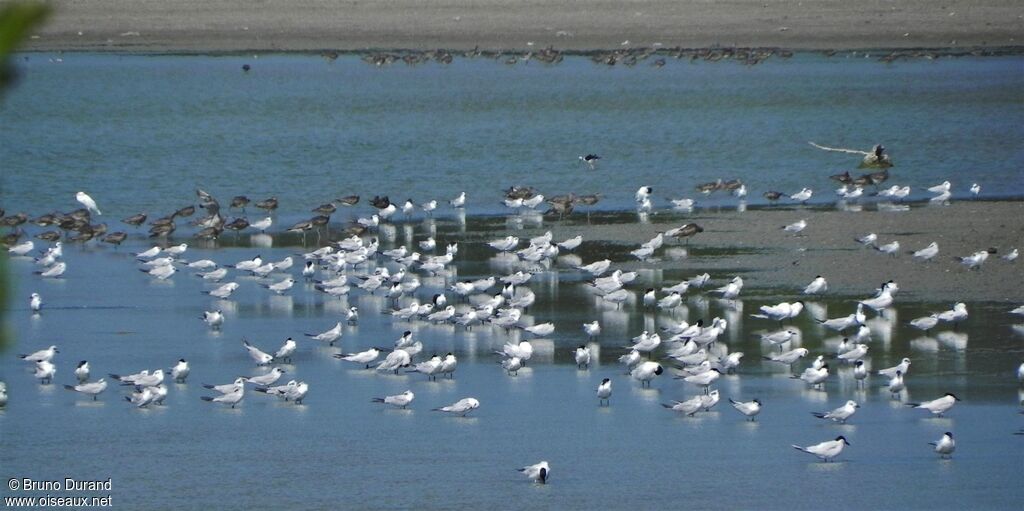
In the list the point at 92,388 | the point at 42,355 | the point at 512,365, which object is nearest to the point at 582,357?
the point at 512,365

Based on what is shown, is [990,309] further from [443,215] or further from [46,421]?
[443,215]

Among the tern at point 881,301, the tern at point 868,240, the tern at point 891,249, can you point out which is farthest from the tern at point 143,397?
the tern at point 868,240

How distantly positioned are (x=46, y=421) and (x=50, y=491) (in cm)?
164

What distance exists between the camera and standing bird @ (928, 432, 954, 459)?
930 cm

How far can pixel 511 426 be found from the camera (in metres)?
10.3

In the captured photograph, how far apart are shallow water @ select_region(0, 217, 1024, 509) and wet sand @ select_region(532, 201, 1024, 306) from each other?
75 cm

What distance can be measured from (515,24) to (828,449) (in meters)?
40.4

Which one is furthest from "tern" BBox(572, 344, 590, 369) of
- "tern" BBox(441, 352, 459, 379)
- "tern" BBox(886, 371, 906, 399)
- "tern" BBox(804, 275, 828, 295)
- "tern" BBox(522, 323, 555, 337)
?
"tern" BBox(804, 275, 828, 295)

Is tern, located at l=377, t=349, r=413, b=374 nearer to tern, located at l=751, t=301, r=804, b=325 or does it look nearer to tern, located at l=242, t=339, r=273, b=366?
tern, located at l=242, t=339, r=273, b=366

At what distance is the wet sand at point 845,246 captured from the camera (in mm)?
14695

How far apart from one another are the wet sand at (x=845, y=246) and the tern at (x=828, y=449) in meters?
4.96

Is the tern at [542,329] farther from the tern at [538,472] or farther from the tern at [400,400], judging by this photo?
the tern at [538,472]

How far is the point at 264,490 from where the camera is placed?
29.6 ft

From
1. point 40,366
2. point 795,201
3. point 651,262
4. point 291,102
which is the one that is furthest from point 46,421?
point 291,102
